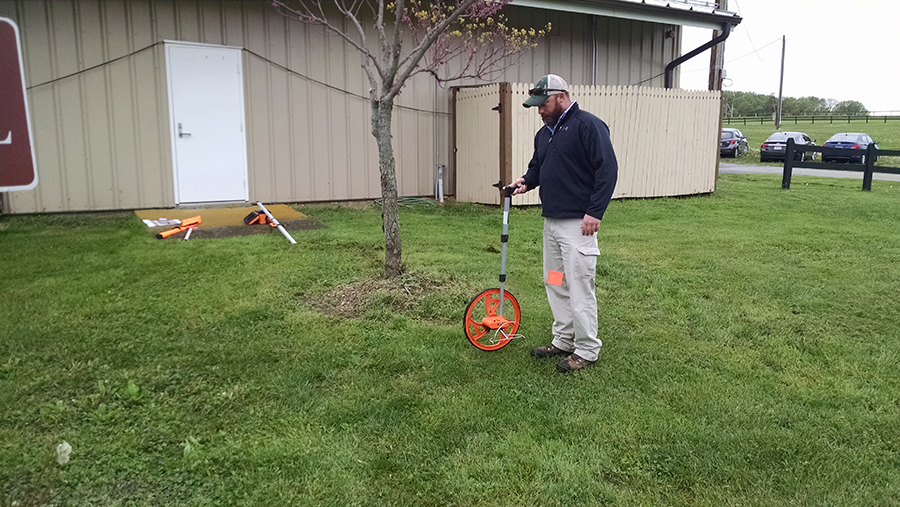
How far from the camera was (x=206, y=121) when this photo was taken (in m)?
9.62

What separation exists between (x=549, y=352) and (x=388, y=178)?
2177 mm

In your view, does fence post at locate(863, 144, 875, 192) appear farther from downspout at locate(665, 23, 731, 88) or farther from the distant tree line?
the distant tree line

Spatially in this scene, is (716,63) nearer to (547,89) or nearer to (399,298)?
(399,298)

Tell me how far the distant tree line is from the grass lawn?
7185 centimetres

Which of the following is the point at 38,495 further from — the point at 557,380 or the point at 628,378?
the point at 628,378

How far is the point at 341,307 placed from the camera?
207 inches

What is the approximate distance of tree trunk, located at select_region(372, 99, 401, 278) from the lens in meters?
5.61

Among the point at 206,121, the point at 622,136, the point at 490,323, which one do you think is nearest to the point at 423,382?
the point at 490,323

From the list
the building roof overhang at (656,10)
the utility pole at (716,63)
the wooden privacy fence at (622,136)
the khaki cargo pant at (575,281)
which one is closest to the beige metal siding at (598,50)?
the utility pole at (716,63)

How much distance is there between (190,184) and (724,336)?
25.4 feet

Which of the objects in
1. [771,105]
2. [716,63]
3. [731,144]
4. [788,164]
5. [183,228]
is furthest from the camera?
[771,105]

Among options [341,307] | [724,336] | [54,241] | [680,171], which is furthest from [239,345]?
[680,171]

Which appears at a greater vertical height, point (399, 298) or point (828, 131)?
point (828, 131)

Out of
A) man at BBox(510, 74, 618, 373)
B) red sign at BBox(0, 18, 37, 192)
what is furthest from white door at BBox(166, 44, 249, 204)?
red sign at BBox(0, 18, 37, 192)
